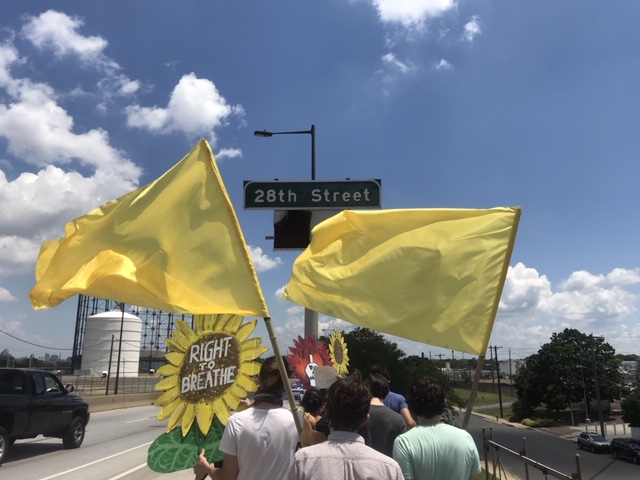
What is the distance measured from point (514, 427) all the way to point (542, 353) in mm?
15869

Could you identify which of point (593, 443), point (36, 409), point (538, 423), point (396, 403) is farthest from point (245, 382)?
point (538, 423)

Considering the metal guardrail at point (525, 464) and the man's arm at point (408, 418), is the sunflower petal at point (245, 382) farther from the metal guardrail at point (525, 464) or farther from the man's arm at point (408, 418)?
the metal guardrail at point (525, 464)

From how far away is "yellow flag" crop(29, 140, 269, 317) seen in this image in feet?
11.0

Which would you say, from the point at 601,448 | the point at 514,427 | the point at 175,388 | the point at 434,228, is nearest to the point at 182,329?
the point at 175,388

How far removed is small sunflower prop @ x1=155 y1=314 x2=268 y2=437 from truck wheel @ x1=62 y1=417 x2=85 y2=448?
1090 cm

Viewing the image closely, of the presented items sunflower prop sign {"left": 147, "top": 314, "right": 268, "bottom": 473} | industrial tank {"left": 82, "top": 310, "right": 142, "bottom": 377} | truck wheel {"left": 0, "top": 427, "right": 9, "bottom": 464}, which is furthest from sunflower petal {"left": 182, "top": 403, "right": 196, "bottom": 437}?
industrial tank {"left": 82, "top": 310, "right": 142, "bottom": 377}

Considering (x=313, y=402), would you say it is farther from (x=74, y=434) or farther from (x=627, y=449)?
(x=627, y=449)

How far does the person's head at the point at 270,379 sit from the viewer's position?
10.5 feet

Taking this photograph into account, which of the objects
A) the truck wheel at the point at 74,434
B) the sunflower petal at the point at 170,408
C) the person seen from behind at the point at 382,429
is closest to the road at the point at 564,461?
the truck wheel at the point at 74,434

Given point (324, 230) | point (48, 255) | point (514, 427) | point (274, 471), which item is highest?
point (324, 230)

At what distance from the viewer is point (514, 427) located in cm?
5491

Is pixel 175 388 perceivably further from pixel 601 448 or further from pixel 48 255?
pixel 601 448

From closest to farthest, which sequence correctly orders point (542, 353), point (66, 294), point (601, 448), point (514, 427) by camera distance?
1. point (66, 294)
2. point (601, 448)
3. point (514, 427)
4. point (542, 353)

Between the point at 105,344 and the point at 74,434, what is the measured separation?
52680 mm
